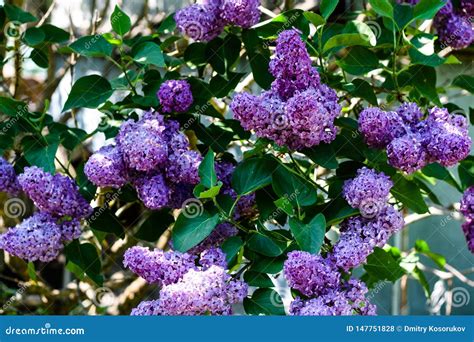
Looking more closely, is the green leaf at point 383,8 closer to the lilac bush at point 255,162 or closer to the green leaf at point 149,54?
the lilac bush at point 255,162

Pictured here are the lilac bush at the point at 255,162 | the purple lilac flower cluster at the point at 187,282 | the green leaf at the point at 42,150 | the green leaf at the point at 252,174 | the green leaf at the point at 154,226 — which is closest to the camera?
the purple lilac flower cluster at the point at 187,282

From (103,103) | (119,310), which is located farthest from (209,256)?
(119,310)

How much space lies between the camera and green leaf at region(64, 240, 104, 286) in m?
1.57

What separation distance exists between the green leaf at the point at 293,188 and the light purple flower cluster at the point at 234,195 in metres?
0.09

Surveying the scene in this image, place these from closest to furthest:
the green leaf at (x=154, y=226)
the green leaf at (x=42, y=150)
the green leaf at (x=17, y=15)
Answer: the green leaf at (x=42, y=150)
the green leaf at (x=154, y=226)
the green leaf at (x=17, y=15)

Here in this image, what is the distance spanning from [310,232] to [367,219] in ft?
0.41

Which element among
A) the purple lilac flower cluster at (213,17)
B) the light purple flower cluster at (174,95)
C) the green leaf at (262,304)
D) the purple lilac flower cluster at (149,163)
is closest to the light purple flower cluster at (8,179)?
the purple lilac flower cluster at (149,163)

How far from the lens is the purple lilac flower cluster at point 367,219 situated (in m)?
1.29

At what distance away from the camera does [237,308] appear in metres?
2.69

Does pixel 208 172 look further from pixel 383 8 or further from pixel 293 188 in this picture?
pixel 383 8

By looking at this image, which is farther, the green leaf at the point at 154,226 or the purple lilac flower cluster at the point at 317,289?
the green leaf at the point at 154,226

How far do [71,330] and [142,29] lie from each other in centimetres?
121

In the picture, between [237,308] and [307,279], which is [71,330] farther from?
[237,308]

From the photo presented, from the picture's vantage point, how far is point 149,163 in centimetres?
139
